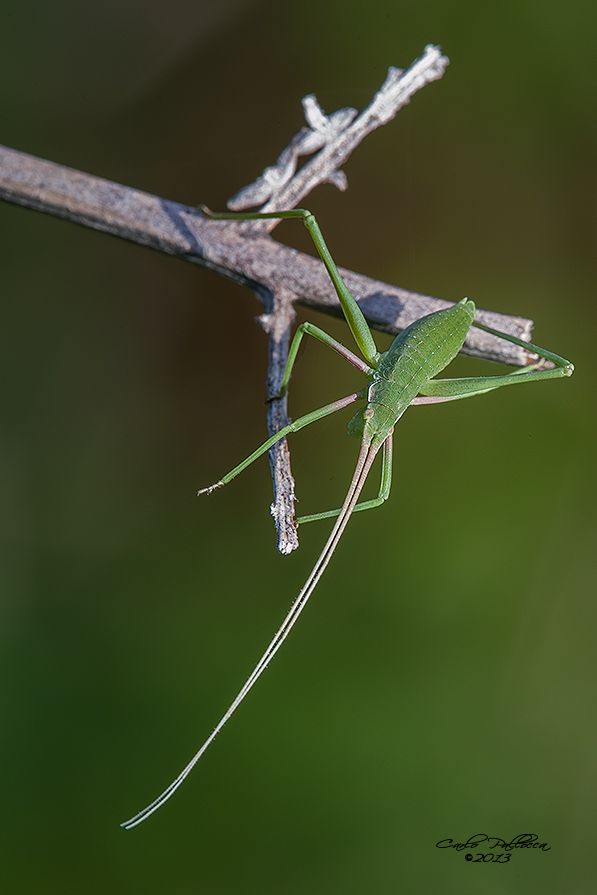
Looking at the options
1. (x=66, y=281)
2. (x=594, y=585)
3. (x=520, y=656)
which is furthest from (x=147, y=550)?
(x=594, y=585)

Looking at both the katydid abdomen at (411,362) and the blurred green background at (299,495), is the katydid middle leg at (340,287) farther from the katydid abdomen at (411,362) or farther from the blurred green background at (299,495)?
the blurred green background at (299,495)

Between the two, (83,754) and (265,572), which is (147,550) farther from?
(83,754)

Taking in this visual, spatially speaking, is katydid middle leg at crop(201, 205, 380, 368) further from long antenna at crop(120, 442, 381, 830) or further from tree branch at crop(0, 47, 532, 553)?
long antenna at crop(120, 442, 381, 830)

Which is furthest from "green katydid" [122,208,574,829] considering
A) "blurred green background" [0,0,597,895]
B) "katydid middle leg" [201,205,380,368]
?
"blurred green background" [0,0,597,895]

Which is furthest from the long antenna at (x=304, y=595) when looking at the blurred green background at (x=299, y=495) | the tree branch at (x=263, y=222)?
the blurred green background at (x=299, y=495)

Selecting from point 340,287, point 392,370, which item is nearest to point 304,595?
point 392,370

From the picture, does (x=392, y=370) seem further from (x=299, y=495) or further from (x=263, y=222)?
(x=299, y=495)
